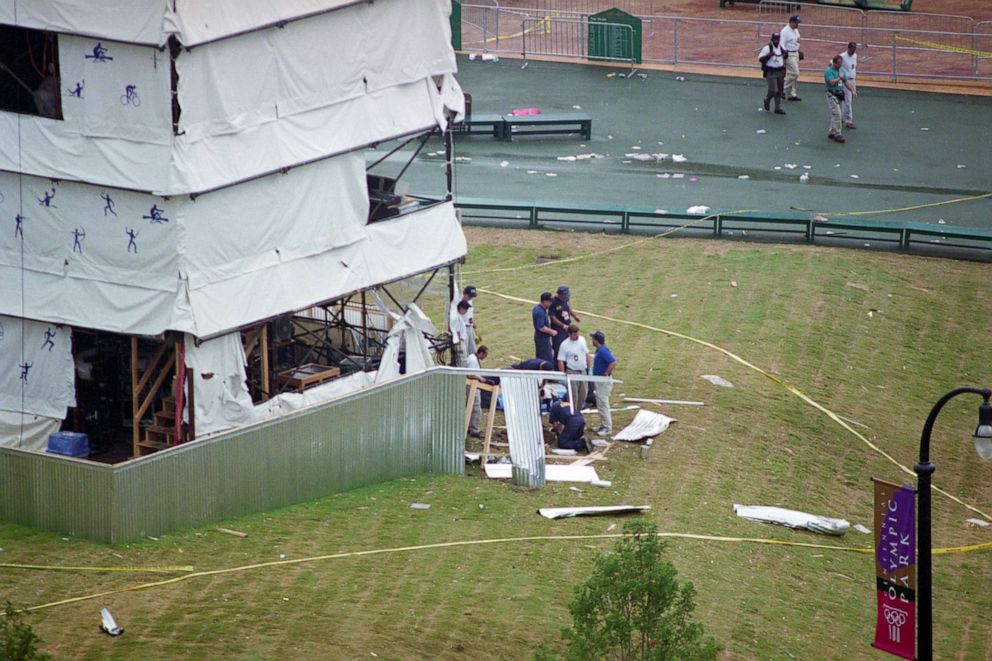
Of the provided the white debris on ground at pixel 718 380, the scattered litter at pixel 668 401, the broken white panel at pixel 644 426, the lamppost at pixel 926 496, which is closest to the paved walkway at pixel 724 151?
the white debris on ground at pixel 718 380

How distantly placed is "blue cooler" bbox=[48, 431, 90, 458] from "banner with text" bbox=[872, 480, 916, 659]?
40.3 ft

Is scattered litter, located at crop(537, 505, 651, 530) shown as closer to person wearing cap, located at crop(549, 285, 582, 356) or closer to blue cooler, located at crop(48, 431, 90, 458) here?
person wearing cap, located at crop(549, 285, 582, 356)

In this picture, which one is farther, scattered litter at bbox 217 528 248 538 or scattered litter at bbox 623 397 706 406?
scattered litter at bbox 623 397 706 406

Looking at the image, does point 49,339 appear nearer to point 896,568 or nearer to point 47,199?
point 47,199

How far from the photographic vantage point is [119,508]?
19.4 meters

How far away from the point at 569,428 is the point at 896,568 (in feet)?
30.1

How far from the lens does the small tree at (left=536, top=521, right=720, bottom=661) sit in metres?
15.4

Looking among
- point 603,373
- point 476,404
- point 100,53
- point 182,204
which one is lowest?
point 476,404

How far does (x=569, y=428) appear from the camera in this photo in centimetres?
2494

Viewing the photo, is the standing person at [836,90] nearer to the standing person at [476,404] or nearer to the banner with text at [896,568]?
the standing person at [476,404]

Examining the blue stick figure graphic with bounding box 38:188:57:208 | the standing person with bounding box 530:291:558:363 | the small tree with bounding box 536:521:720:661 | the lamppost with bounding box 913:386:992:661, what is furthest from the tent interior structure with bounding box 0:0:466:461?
the lamppost with bounding box 913:386:992:661

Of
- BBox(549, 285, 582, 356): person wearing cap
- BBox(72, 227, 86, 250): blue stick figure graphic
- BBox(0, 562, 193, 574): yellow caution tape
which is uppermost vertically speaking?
BBox(72, 227, 86, 250): blue stick figure graphic

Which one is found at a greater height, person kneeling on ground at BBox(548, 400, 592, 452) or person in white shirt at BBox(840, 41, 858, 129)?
person in white shirt at BBox(840, 41, 858, 129)

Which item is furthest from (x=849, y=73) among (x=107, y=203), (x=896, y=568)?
(x=896, y=568)
